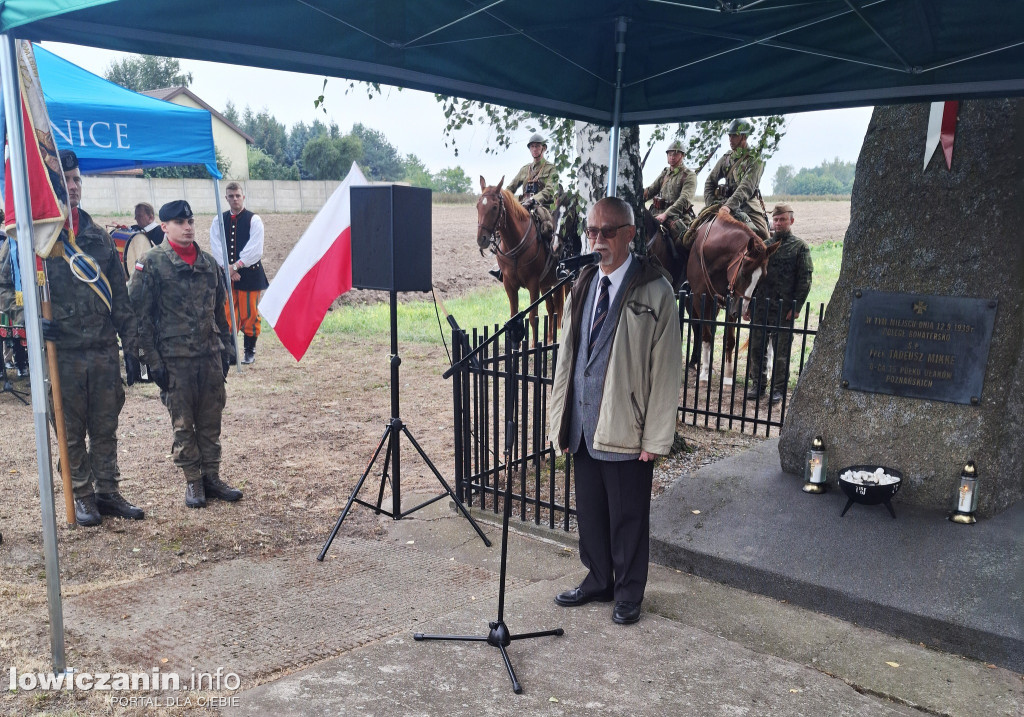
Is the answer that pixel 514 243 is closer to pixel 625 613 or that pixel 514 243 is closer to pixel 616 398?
pixel 616 398

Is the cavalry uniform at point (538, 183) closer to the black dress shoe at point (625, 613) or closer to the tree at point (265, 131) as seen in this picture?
the black dress shoe at point (625, 613)

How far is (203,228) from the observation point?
24.7 meters

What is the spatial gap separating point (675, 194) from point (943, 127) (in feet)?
21.1

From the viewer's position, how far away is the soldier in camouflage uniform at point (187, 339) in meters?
5.41

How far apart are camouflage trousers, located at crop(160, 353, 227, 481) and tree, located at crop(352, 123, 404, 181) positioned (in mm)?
71874

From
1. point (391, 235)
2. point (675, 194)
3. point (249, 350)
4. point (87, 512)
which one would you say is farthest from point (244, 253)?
point (391, 235)

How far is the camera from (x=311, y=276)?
5.52 metres

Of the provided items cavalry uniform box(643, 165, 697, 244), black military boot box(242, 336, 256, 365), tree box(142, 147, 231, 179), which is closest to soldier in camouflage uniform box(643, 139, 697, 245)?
cavalry uniform box(643, 165, 697, 244)

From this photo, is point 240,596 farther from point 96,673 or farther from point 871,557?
point 871,557

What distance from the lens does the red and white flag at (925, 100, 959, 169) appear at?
4.64 metres

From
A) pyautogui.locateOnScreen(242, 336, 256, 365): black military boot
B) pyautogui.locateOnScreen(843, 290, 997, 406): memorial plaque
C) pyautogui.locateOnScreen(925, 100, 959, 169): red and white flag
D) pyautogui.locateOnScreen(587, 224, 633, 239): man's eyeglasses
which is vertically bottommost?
pyautogui.locateOnScreen(242, 336, 256, 365): black military boot

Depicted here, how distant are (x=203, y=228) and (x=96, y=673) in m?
23.6

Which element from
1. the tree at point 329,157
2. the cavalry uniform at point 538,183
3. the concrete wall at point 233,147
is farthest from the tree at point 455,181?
the cavalry uniform at point 538,183

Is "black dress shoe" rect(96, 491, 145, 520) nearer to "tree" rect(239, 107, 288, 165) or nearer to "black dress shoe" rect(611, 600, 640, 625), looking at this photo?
"black dress shoe" rect(611, 600, 640, 625)
